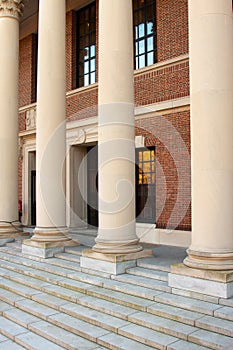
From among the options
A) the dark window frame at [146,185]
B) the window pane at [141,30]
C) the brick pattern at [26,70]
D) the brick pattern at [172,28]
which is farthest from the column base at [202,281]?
the brick pattern at [26,70]

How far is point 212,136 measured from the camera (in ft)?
23.0

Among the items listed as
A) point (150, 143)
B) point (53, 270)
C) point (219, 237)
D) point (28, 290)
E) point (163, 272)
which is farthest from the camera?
point (150, 143)

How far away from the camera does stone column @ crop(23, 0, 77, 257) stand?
38.2ft

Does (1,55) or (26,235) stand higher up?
(1,55)

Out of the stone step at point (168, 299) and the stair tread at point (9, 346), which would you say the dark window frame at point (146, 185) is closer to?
the stone step at point (168, 299)

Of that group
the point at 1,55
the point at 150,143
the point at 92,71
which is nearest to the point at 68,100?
the point at 92,71

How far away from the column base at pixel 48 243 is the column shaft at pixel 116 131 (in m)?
2.46

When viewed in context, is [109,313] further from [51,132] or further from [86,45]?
[86,45]

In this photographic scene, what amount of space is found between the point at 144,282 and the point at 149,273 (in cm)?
43

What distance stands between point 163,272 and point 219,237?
74.7 inches

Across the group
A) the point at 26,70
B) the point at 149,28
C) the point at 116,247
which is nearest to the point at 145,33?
the point at 149,28

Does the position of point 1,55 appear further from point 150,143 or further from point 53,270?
point 53,270

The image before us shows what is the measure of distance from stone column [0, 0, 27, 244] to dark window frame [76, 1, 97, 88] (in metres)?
4.09

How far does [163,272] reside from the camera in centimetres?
832
